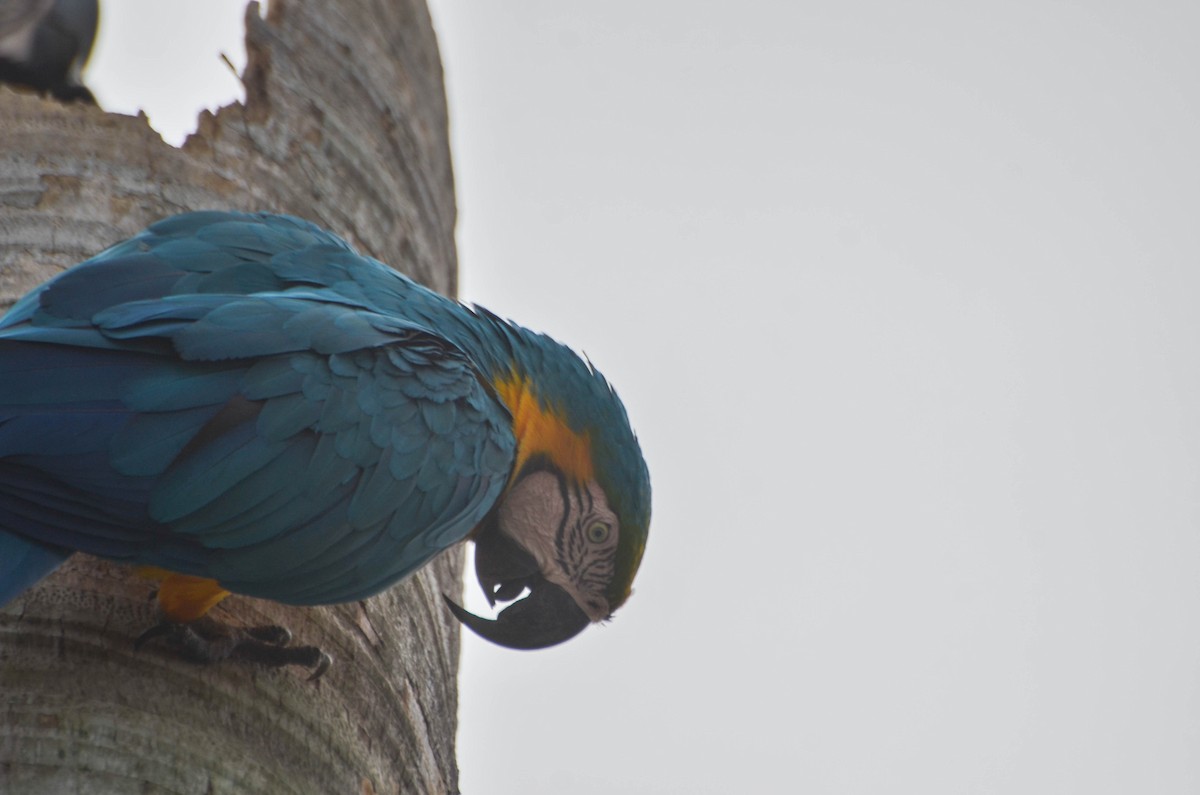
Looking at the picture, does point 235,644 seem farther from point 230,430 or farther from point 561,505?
point 561,505

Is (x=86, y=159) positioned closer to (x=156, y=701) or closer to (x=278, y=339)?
(x=278, y=339)

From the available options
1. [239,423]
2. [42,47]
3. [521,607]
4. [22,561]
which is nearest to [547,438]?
[521,607]

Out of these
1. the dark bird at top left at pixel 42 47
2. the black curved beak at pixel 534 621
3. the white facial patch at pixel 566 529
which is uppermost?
the dark bird at top left at pixel 42 47

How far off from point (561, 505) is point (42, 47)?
2735 mm

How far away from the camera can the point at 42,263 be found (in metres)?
2.60

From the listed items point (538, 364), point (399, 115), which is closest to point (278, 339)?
point (538, 364)

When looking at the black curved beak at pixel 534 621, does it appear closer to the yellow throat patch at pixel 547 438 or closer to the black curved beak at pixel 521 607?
the black curved beak at pixel 521 607

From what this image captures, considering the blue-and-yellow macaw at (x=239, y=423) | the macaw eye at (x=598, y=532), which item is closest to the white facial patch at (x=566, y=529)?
the macaw eye at (x=598, y=532)

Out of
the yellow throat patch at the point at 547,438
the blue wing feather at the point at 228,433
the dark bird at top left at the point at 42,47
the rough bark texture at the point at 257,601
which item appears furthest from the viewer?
the dark bird at top left at the point at 42,47

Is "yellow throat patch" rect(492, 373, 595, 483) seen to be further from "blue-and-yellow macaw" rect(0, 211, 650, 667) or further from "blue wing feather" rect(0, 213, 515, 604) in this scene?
"blue wing feather" rect(0, 213, 515, 604)

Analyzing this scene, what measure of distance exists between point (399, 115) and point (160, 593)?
1861mm

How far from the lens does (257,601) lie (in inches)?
97.7

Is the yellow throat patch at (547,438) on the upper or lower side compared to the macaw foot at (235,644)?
upper

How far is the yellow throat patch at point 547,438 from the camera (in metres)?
2.75
